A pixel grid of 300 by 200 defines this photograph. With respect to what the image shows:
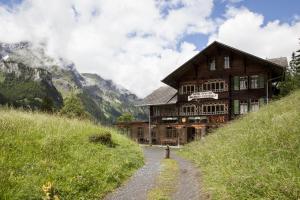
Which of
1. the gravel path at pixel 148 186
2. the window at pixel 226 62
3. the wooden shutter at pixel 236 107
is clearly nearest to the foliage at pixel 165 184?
the gravel path at pixel 148 186

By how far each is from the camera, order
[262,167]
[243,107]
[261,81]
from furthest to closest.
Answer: [243,107] < [261,81] < [262,167]

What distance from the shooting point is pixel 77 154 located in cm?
1524

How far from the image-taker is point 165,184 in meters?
14.7

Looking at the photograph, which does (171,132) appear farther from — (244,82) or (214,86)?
(244,82)

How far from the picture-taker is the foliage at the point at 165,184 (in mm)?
12696

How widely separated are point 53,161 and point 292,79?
31.6 metres

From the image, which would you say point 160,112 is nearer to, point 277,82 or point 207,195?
point 277,82

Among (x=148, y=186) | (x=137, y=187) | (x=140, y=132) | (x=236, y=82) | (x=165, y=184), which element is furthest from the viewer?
(x=140, y=132)

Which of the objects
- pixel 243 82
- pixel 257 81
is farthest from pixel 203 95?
pixel 257 81

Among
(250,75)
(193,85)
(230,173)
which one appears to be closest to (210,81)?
(193,85)

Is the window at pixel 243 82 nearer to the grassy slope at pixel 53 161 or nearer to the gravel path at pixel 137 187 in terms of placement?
the grassy slope at pixel 53 161

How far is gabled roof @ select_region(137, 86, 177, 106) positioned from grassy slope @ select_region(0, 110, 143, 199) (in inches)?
1323

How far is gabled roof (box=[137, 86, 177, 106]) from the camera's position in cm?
5306

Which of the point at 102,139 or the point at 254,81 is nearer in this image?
the point at 102,139
